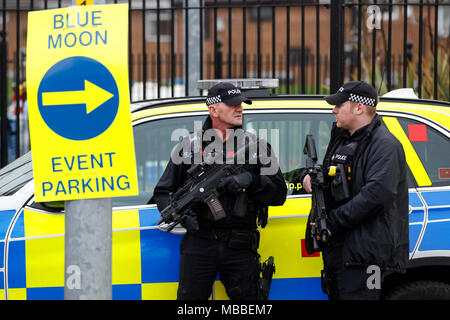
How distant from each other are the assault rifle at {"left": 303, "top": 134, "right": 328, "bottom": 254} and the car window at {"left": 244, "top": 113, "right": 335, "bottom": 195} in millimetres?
417

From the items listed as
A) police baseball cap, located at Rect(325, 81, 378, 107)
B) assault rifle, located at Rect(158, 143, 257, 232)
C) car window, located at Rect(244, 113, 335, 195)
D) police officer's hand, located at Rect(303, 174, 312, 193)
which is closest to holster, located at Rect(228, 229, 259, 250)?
assault rifle, located at Rect(158, 143, 257, 232)

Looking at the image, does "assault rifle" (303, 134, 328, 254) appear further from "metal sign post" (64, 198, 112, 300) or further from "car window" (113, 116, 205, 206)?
"metal sign post" (64, 198, 112, 300)

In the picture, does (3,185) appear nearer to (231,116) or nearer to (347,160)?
(231,116)

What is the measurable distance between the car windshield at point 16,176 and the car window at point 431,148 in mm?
2274

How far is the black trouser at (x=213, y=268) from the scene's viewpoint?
4.04 metres

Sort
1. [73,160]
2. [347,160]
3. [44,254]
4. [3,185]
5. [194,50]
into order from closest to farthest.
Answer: [73,160] < [347,160] < [44,254] < [3,185] < [194,50]

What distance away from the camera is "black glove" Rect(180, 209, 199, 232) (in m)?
3.96

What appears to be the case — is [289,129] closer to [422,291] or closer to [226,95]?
[226,95]

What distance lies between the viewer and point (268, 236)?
4273 millimetres

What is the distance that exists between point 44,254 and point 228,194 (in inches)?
43.5

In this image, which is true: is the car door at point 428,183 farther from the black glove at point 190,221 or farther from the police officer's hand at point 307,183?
the black glove at point 190,221

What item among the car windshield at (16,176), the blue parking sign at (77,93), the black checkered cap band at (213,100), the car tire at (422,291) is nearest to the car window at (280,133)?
the black checkered cap band at (213,100)
